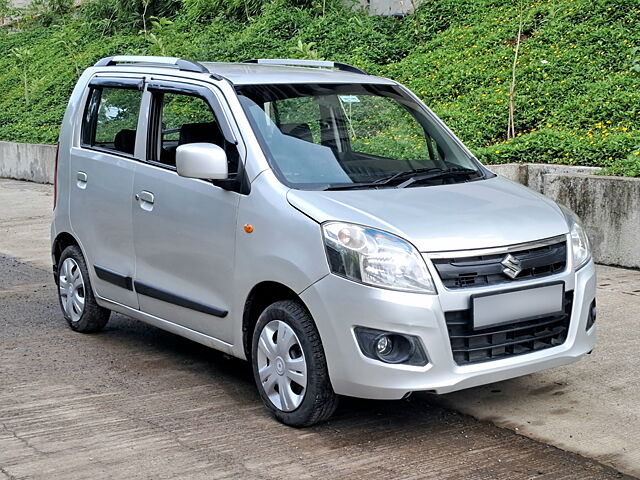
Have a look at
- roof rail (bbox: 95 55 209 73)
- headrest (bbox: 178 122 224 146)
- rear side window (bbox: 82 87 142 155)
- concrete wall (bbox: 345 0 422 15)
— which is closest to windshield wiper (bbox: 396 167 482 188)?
headrest (bbox: 178 122 224 146)

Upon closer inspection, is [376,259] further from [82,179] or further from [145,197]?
[82,179]

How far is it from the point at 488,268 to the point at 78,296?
3375 millimetres

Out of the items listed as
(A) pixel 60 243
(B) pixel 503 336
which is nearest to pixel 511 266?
(B) pixel 503 336

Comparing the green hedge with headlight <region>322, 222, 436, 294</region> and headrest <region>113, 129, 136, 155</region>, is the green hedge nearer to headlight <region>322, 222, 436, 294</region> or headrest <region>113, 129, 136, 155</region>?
headrest <region>113, 129, 136, 155</region>

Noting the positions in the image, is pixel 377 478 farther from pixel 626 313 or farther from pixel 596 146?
pixel 596 146

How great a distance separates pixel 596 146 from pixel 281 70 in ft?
15.3

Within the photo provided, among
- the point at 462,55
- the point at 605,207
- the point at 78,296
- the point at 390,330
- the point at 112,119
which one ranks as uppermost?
the point at 462,55

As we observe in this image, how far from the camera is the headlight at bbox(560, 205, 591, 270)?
5262 millimetres

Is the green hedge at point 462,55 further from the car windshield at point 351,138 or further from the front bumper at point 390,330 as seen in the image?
the front bumper at point 390,330

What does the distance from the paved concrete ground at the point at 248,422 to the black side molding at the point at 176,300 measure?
1.55 ft

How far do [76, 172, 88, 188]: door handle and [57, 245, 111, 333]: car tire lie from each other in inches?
18.2

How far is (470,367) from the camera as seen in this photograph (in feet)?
15.8

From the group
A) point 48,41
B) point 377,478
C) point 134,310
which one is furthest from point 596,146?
point 48,41

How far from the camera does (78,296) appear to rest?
714cm
